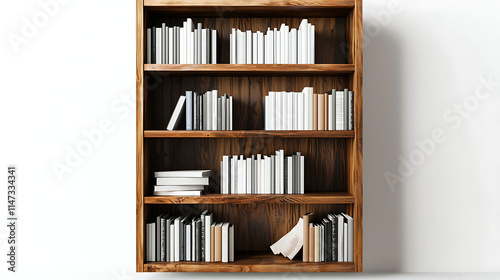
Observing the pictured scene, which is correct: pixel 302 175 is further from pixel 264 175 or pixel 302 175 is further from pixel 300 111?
pixel 300 111

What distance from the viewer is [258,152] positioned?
2.38 meters

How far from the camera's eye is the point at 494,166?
2385 mm

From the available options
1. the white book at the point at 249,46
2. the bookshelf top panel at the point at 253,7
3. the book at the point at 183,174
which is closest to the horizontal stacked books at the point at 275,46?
the white book at the point at 249,46

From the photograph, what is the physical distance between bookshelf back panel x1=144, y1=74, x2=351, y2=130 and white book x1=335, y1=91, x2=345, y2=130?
26 centimetres

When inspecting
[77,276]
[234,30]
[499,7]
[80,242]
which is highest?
[499,7]

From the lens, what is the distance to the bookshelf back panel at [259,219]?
2.37 m

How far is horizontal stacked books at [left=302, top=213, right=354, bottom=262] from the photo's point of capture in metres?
2.13

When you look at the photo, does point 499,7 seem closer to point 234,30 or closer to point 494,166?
point 494,166

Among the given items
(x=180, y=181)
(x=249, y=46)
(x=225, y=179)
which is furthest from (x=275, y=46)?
(x=180, y=181)

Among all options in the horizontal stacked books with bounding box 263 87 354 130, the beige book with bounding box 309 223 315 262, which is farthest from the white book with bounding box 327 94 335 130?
the beige book with bounding box 309 223 315 262

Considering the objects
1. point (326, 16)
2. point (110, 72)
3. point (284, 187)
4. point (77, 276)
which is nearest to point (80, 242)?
point (77, 276)

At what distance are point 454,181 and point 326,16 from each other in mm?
1162

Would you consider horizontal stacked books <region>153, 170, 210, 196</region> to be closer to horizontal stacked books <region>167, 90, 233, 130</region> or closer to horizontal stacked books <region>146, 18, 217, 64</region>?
horizontal stacked books <region>167, 90, 233, 130</region>

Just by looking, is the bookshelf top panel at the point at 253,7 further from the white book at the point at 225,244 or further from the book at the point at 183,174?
the white book at the point at 225,244
